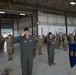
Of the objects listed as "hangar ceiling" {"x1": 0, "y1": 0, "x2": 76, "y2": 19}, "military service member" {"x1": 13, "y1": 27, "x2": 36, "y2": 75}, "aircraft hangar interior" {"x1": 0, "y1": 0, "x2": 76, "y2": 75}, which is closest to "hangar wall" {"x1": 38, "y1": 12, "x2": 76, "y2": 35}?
"aircraft hangar interior" {"x1": 0, "y1": 0, "x2": 76, "y2": 75}

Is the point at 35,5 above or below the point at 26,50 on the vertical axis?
above

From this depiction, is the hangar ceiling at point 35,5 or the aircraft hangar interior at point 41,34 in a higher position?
the hangar ceiling at point 35,5

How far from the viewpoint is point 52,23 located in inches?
756

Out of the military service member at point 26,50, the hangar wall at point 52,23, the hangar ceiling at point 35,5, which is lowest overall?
the military service member at point 26,50

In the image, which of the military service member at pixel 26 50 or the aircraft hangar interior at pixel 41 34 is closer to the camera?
the military service member at pixel 26 50

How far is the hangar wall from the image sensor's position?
17.8 metres

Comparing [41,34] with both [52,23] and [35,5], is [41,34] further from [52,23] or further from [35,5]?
[35,5]

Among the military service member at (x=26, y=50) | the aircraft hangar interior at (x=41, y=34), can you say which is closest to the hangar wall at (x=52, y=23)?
the aircraft hangar interior at (x=41, y=34)

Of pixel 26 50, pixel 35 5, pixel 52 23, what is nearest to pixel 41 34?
pixel 52 23

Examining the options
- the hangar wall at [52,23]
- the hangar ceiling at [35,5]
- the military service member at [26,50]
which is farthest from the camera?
the hangar wall at [52,23]

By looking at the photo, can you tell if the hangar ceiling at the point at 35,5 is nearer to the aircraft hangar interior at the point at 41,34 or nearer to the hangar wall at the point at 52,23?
the aircraft hangar interior at the point at 41,34

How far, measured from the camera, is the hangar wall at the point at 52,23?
58.3ft

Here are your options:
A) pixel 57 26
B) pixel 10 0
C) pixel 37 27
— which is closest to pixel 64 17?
pixel 57 26

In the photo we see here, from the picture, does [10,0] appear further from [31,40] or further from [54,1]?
[31,40]
